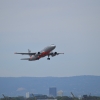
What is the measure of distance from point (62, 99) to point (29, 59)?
33044 mm

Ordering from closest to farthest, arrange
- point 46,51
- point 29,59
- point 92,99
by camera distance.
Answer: point 46,51 < point 29,59 < point 92,99

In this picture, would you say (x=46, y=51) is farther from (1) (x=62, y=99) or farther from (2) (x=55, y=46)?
(1) (x=62, y=99)

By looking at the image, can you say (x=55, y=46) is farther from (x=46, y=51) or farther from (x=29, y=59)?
(x=29, y=59)

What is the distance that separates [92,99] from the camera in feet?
419

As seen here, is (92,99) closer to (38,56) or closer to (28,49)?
(28,49)

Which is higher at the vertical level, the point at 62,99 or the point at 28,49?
the point at 28,49

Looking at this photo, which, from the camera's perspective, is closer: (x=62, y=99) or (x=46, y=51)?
(x=46, y=51)

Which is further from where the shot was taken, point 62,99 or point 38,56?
point 62,99

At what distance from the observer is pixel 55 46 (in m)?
89.8


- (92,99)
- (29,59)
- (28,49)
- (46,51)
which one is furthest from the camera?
(92,99)

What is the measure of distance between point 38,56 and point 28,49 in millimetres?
16810

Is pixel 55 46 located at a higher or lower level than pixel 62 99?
higher

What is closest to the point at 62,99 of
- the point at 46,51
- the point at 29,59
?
the point at 29,59

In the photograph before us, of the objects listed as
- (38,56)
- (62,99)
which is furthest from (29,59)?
(62,99)
